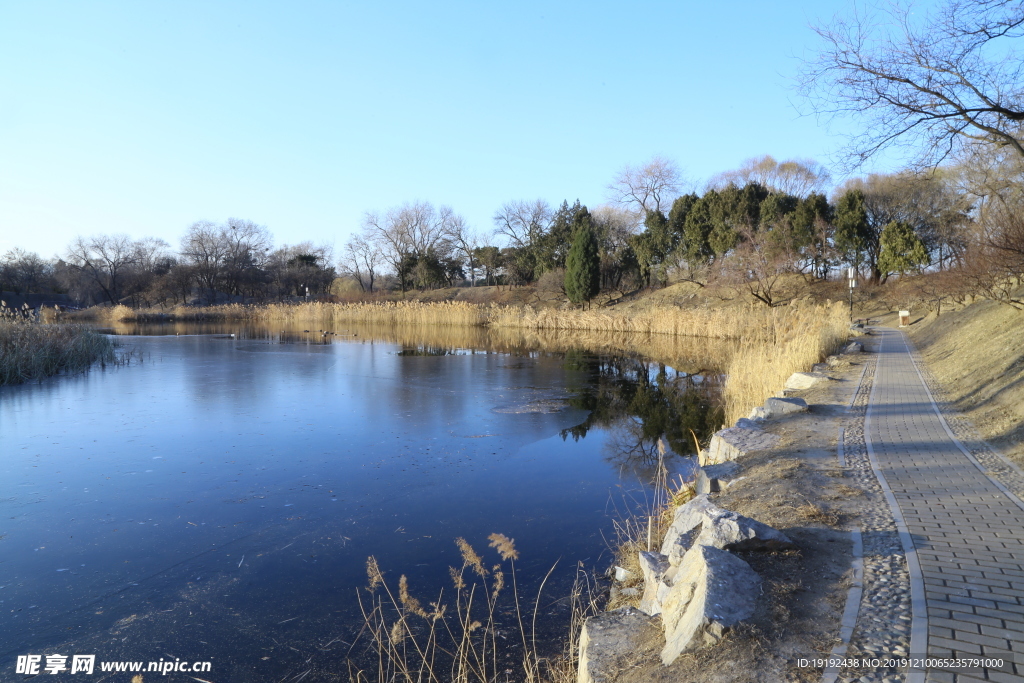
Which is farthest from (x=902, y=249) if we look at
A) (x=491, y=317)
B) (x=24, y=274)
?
(x=24, y=274)

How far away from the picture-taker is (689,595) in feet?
10.0

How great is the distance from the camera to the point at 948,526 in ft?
12.9

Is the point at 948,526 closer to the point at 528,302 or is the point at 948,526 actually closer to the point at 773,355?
the point at 773,355

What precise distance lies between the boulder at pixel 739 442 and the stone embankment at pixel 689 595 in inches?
84.9

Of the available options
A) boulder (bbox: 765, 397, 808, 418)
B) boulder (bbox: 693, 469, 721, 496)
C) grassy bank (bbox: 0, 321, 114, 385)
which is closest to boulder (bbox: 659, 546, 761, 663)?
boulder (bbox: 693, 469, 721, 496)

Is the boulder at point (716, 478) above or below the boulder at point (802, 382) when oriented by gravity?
below

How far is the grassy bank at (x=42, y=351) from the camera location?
13570mm

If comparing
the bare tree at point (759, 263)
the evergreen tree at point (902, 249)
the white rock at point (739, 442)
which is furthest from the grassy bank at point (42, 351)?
the evergreen tree at point (902, 249)

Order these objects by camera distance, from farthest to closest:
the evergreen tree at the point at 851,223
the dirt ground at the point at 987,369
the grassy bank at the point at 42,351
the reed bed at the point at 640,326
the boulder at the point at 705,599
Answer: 1. the evergreen tree at the point at 851,223
2. the grassy bank at the point at 42,351
3. the reed bed at the point at 640,326
4. the dirt ground at the point at 987,369
5. the boulder at the point at 705,599

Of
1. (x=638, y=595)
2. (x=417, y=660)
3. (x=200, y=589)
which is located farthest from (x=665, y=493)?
(x=200, y=589)

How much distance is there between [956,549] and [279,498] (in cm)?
573

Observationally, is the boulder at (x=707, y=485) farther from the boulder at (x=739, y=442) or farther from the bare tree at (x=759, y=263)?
the bare tree at (x=759, y=263)

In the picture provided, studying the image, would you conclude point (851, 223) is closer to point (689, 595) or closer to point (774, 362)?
point (774, 362)

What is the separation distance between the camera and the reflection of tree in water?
30.1 ft
